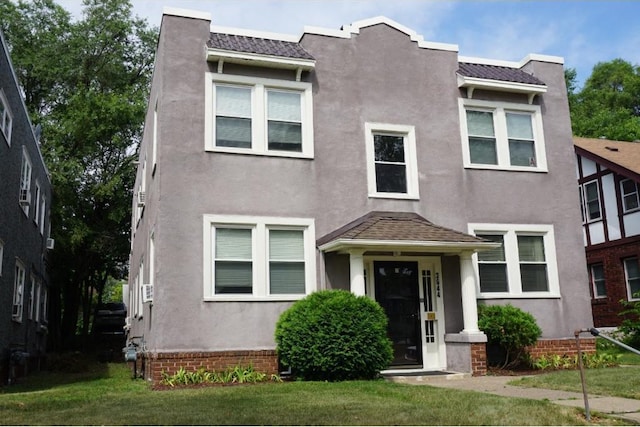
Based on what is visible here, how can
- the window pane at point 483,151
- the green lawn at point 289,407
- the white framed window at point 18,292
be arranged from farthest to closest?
the white framed window at point 18,292 < the window pane at point 483,151 < the green lawn at point 289,407

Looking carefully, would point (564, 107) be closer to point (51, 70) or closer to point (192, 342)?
→ point (192, 342)

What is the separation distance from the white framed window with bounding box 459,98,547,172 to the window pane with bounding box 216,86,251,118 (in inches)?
202

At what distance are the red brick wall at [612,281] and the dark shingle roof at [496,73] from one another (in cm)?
1037

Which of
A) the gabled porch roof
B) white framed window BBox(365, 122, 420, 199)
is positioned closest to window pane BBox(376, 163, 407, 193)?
white framed window BBox(365, 122, 420, 199)

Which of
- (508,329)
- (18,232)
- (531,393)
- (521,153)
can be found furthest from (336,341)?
(18,232)

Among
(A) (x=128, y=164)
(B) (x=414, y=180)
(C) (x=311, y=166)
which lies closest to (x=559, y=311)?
(B) (x=414, y=180)

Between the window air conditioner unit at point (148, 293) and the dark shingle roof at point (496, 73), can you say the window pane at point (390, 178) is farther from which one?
the window air conditioner unit at point (148, 293)

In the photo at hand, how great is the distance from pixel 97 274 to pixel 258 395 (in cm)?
2833

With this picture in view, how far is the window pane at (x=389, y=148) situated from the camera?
13.8 m

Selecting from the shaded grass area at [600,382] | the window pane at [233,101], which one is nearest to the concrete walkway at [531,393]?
the shaded grass area at [600,382]

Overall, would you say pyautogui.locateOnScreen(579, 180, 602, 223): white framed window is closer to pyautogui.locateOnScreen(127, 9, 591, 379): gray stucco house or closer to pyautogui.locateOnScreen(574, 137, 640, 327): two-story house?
pyautogui.locateOnScreen(574, 137, 640, 327): two-story house

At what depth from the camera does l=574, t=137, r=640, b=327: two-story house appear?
22328 millimetres

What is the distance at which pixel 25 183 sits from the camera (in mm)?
17188

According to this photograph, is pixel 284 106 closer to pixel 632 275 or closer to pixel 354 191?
pixel 354 191
